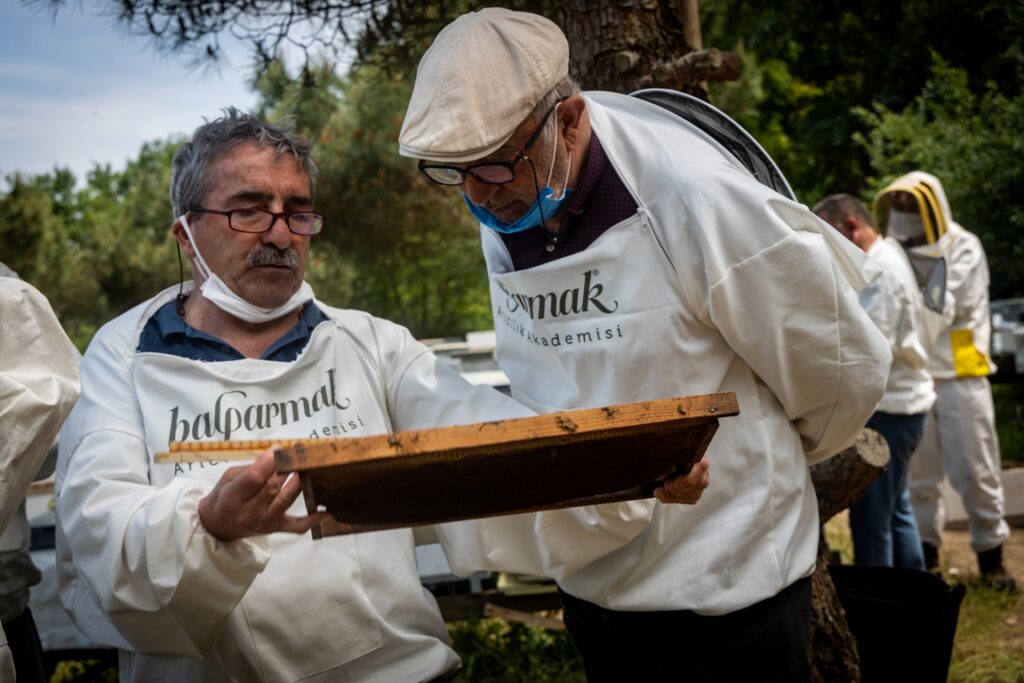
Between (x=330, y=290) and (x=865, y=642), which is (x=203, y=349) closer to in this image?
(x=865, y=642)

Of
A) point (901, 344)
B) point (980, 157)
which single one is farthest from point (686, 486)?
point (980, 157)

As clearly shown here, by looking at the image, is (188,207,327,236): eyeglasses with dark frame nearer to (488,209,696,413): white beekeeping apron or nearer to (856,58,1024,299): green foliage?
(488,209,696,413): white beekeeping apron

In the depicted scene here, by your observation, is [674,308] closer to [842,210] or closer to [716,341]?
[716,341]

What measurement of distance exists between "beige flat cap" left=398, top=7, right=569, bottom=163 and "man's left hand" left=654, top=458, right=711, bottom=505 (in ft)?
2.63

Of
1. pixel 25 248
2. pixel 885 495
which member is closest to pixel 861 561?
pixel 885 495

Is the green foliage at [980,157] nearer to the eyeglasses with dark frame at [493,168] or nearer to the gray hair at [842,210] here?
the gray hair at [842,210]

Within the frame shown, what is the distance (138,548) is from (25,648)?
34.0 inches

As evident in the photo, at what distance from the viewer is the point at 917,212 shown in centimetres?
574

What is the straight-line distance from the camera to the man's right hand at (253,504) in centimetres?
181

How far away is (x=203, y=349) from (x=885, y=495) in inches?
152

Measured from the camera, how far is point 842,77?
1855 cm

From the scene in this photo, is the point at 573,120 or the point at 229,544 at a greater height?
the point at 573,120

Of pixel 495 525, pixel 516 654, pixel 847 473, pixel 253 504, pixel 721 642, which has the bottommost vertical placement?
pixel 516 654

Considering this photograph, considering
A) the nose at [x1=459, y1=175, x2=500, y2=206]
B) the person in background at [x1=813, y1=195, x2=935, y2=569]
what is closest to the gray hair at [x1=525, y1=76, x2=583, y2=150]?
the nose at [x1=459, y1=175, x2=500, y2=206]
